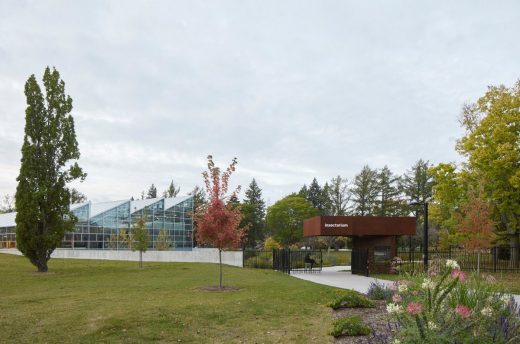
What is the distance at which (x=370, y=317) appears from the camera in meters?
9.79

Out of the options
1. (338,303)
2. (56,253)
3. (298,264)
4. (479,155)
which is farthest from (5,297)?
(56,253)

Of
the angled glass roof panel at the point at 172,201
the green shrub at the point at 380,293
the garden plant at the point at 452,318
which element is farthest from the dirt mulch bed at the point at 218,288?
the angled glass roof panel at the point at 172,201

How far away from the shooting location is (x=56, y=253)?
43094mm

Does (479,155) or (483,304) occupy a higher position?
(479,155)

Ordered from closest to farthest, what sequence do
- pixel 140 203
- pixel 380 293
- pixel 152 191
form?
pixel 380 293 < pixel 140 203 < pixel 152 191

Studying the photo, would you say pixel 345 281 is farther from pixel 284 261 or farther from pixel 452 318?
pixel 452 318

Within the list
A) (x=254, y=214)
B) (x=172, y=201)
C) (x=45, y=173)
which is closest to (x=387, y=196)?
(x=254, y=214)

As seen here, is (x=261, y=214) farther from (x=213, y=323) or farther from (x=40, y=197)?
(x=213, y=323)

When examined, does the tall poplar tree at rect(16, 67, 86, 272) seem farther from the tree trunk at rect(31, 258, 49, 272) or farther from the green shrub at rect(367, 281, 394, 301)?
the green shrub at rect(367, 281, 394, 301)

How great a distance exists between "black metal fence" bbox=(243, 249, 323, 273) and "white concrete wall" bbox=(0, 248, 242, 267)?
0.94 metres

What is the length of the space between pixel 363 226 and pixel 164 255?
16953mm

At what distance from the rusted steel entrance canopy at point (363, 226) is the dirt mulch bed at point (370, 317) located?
13146mm

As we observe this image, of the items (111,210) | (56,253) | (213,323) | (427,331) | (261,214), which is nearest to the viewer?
(427,331)

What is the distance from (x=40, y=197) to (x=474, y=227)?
21733 millimetres
